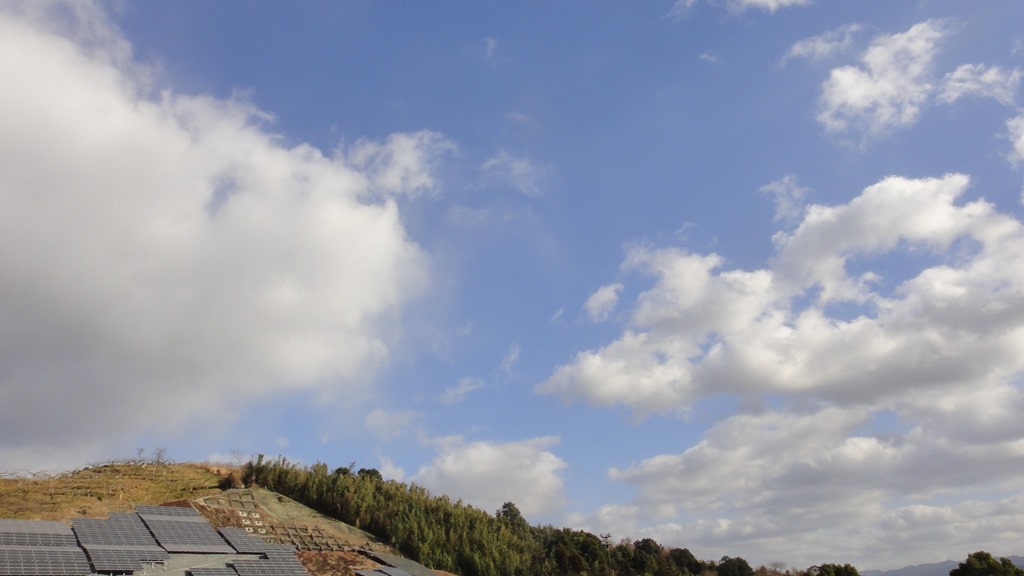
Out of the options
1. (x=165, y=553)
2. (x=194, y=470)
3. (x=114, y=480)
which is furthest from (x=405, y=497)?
(x=165, y=553)

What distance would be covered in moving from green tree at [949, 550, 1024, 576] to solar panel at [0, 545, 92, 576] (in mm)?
61577

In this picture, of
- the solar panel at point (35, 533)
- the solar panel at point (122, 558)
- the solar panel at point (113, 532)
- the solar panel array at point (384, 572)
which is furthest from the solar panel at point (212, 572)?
the solar panel array at point (384, 572)

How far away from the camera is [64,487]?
3225 cm

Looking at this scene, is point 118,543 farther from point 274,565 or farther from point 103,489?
point 103,489

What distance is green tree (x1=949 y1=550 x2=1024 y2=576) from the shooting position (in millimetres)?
53094

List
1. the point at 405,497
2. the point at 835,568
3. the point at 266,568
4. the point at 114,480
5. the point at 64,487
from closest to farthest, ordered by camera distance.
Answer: the point at 266,568 → the point at 64,487 → the point at 114,480 → the point at 405,497 → the point at 835,568

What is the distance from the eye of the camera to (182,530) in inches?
1126

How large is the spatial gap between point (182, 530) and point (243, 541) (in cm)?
254

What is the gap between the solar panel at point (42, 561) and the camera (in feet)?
70.9

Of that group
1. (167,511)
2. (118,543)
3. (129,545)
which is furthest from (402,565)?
(118,543)

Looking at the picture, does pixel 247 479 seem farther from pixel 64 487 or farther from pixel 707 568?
pixel 707 568

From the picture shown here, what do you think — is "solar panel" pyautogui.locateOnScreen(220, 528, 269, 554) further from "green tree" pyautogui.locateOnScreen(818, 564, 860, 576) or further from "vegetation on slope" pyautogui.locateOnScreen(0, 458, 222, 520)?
"green tree" pyautogui.locateOnScreen(818, 564, 860, 576)

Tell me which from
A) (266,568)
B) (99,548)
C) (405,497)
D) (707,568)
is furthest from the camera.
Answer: (707,568)

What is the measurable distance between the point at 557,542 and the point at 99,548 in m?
35.9
